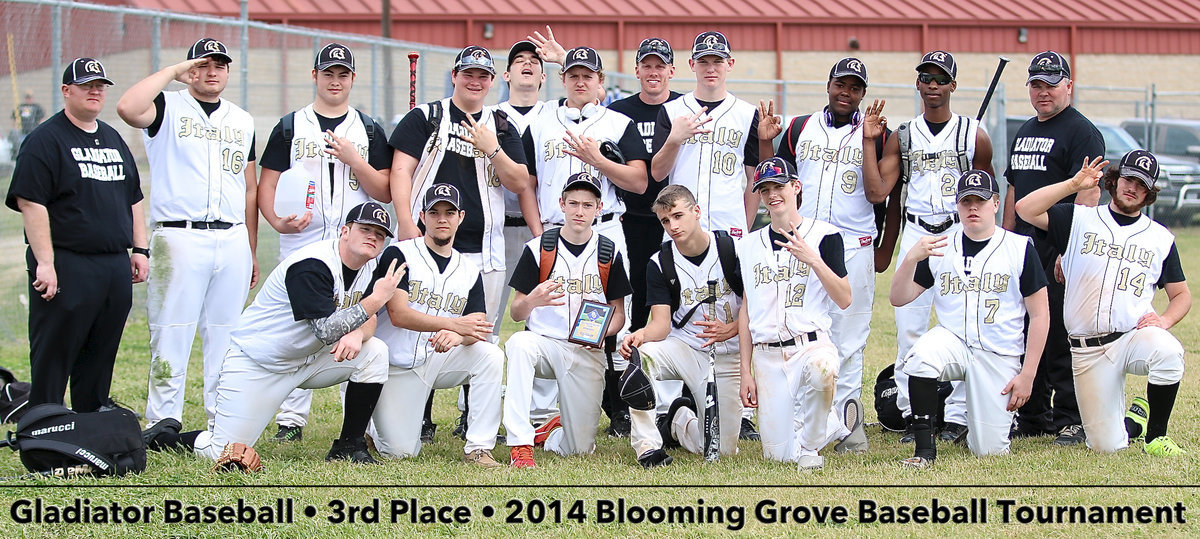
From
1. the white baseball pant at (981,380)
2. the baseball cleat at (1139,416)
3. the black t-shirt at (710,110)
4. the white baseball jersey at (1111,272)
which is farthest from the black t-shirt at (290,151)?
the baseball cleat at (1139,416)

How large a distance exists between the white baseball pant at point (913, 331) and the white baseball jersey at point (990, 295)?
0.46 metres

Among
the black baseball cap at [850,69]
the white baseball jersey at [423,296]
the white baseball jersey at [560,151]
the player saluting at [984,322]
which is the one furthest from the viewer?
the white baseball jersey at [560,151]

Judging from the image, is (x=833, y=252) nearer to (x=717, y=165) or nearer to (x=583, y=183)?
(x=717, y=165)

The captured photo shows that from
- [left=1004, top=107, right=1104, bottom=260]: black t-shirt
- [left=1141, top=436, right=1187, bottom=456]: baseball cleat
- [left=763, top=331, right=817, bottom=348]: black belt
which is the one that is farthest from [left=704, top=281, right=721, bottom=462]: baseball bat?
[left=1141, top=436, right=1187, bottom=456]: baseball cleat

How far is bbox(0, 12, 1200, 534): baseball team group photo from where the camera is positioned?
565 cm

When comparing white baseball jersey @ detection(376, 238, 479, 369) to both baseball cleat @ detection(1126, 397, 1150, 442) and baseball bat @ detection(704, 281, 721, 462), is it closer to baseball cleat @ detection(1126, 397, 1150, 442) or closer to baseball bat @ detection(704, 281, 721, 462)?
baseball bat @ detection(704, 281, 721, 462)

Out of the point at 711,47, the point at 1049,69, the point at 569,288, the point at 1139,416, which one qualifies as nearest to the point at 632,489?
the point at 569,288

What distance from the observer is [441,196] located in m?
5.96

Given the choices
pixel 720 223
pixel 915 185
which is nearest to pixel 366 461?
pixel 720 223

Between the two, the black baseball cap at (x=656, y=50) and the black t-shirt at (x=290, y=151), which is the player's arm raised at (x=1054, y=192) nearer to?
the black baseball cap at (x=656, y=50)

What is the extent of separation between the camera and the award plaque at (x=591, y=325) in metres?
6.15

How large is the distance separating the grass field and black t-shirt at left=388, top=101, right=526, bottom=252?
47.4 inches

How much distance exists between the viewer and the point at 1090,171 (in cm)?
595

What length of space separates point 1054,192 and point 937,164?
692mm
